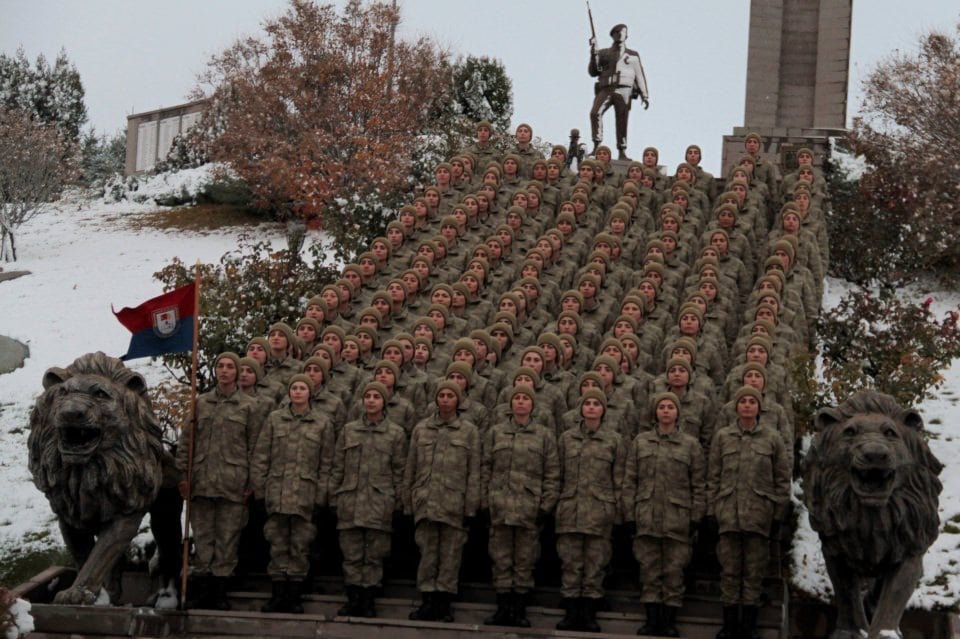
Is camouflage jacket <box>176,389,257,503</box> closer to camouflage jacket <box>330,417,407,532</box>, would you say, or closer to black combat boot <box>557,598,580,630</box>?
camouflage jacket <box>330,417,407,532</box>

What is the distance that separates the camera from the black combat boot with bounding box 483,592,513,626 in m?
15.2

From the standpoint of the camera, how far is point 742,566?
14984 millimetres

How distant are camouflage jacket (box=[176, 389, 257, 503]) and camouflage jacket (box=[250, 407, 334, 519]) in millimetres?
145

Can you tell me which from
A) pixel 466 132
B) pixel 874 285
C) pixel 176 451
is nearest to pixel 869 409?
pixel 176 451

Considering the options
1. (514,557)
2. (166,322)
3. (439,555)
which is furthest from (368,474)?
(166,322)

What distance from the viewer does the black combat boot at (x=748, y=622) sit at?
14891mm

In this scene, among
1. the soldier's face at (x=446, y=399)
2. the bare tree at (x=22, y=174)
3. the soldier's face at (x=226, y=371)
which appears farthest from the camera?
the bare tree at (x=22, y=174)

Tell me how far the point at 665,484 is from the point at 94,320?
43.4 ft

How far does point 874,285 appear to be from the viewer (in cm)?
2505

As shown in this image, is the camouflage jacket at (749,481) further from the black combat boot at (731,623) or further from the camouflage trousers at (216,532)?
the camouflage trousers at (216,532)

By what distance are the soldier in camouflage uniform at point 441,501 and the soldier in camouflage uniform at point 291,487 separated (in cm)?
79

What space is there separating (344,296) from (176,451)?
3.59 meters

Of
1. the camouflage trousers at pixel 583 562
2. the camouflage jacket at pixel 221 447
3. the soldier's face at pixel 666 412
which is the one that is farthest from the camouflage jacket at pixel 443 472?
the soldier's face at pixel 666 412

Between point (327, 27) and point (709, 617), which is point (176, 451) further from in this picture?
point (327, 27)
